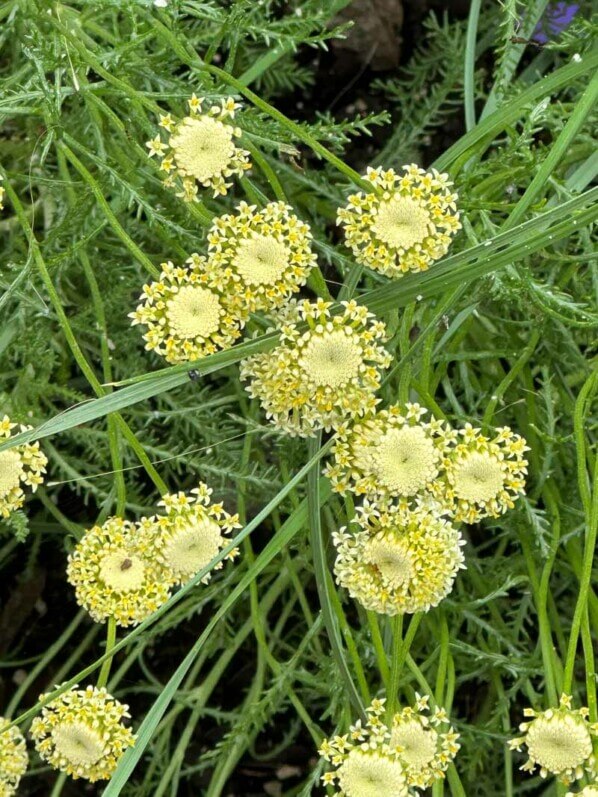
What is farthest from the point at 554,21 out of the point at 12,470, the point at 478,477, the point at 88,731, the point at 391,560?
the point at 88,731

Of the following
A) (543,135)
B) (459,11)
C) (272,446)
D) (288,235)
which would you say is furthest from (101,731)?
(459,11)

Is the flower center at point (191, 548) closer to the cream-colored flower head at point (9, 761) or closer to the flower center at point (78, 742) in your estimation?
the flower center at point (78, 742)

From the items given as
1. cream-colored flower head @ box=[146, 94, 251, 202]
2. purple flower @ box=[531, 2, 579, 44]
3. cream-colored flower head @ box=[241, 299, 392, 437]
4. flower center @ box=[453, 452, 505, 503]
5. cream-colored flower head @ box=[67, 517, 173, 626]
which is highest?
cream-colored flower head @ box=[146, 94, 251, 202]

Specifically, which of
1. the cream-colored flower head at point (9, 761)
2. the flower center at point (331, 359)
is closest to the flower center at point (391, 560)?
the flower center at point (331, 359)

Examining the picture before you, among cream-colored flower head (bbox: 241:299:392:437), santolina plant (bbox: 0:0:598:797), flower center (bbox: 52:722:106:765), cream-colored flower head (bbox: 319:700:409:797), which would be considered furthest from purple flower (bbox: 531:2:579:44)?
flower center (bbox: 52:722:106:765)

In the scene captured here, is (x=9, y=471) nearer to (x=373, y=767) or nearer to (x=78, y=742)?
(x=78, y=742)

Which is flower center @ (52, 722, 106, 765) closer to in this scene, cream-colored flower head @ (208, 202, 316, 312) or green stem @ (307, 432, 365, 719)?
green stem @ (307, 432, 365, 719)
